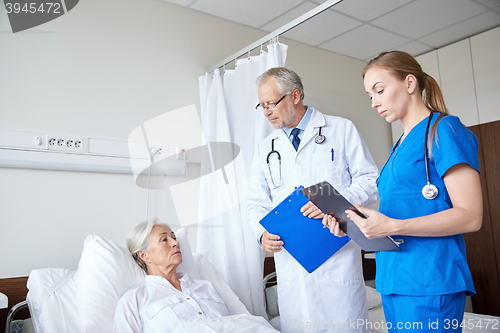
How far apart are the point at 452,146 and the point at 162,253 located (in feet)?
4.39

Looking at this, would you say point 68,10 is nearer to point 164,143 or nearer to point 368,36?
point 164,143

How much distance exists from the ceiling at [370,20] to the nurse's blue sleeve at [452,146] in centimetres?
197

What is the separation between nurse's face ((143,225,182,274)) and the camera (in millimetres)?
1817

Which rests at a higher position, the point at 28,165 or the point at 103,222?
the point at 28,165

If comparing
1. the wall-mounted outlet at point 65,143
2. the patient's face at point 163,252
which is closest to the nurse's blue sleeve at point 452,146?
the patient's face at point 163,252

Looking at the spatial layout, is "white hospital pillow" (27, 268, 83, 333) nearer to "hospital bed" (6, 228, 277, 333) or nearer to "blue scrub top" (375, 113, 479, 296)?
"hospital bed" (6, 228, 277, 333)

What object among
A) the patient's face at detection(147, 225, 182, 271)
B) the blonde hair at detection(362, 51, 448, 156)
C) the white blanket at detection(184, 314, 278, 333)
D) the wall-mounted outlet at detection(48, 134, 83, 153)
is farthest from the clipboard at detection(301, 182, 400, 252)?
the wall-mounted outlet at detection(48, 134, 83, 153)

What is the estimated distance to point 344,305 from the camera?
1.57 m

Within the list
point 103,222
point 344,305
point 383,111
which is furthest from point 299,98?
point 103,222

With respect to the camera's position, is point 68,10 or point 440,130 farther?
point 68,10

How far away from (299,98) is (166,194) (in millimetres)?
1093

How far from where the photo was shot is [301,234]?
1519mm

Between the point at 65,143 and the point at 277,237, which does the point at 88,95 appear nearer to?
the point at 65,143

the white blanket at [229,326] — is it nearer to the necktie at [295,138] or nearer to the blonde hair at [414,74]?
the necktie at [295,138]
